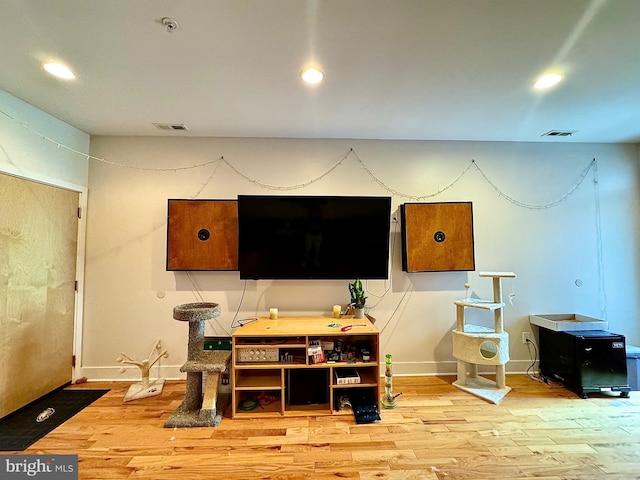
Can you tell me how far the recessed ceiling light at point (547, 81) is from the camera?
1869 millimetres

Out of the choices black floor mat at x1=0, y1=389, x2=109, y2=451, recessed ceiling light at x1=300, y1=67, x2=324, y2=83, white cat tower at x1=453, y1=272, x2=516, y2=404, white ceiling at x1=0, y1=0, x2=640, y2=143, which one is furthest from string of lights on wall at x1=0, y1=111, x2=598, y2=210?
black floor mat at x1=0, y1=389, x2=109, y2=451

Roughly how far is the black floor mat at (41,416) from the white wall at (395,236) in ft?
0.97

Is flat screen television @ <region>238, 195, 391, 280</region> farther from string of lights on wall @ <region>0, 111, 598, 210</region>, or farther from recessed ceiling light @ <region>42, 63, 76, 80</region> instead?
recessed ceiling light @ <region>42, 63, 76, 80</region>

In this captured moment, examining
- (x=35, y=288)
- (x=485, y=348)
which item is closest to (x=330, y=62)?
(x=485, y=348)

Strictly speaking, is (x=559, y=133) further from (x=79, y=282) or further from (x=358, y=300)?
(x=79, y=282)

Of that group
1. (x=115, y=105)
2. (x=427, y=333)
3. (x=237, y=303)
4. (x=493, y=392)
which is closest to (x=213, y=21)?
(x=115, y=105)

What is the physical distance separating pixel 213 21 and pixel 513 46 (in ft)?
5.47

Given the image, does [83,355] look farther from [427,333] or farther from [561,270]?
[561,270]

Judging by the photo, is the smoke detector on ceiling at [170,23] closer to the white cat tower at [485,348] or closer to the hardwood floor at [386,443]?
the hardwood floor at [386,443]

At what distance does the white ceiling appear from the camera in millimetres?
1363

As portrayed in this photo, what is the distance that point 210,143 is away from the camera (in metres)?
2.86

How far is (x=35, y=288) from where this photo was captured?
2.31 metres

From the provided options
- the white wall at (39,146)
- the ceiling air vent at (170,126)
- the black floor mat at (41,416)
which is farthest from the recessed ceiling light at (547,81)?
the black floor mat at (41,416)

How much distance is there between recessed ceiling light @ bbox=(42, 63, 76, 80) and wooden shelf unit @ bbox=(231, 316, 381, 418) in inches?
83.5
